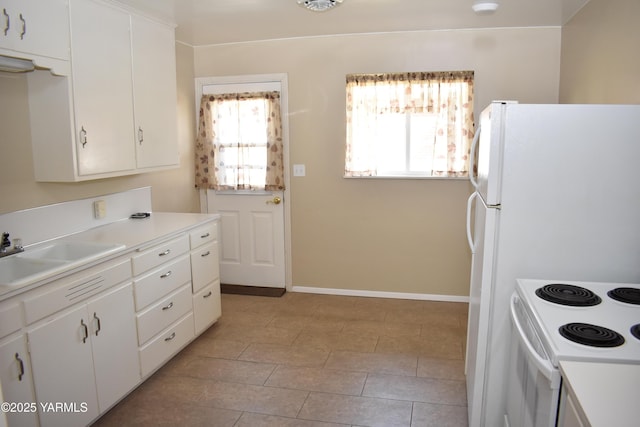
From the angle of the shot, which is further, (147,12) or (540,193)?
(147,12)

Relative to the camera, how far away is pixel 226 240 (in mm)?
4824

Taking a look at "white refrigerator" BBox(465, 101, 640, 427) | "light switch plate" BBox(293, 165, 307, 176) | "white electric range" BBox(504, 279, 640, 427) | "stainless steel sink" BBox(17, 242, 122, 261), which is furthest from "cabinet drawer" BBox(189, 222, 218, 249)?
"white electric range" BBox(504, 279, 640, 427)

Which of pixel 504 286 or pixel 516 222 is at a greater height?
pixel 516 222

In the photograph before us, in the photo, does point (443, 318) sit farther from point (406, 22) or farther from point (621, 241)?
point (406, 22)

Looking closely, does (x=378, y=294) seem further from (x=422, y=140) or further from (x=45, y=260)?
(x=45, y=260)

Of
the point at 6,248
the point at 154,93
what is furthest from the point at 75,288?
the point at 154,93

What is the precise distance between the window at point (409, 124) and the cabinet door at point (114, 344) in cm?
233

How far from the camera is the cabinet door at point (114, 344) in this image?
247 centimetres

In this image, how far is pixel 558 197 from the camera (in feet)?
6.77

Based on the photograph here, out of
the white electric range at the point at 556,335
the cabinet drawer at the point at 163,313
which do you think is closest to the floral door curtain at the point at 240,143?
the cabinet drawer at the point at 163,313

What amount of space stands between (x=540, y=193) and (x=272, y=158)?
283cm

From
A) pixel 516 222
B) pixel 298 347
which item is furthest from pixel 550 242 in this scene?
pixel 298 347

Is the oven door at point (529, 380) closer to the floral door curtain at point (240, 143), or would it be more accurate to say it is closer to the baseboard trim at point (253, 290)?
the baseboard trim at point (253, 290)

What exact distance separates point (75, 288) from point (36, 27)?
1327 millimetres
